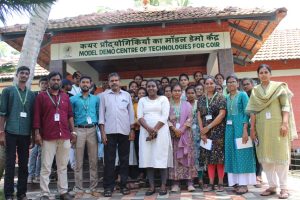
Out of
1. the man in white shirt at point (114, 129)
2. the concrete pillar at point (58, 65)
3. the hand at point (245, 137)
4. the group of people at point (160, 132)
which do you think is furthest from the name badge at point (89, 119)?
the concrete pillar at point (58, 65)

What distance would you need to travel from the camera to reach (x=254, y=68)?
48.8ft

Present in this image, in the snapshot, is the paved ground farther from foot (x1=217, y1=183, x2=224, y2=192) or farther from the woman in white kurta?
the woman in white kurta

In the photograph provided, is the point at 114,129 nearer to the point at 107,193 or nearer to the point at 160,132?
the point at 160,132

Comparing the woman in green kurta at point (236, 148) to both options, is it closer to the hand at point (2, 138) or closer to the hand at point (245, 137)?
the hand at point (245, 137)

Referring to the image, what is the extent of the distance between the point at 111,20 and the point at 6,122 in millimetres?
4017

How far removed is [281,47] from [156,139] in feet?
39.9

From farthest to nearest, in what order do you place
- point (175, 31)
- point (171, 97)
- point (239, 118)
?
point (175, 31) < point (171, 97) < point (239, 118)

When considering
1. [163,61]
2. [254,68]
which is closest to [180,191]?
[163,61]

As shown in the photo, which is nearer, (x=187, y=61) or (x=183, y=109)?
(x=183, y=109)

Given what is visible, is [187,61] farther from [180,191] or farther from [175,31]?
[180,191]

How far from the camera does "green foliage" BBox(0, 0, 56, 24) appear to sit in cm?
358

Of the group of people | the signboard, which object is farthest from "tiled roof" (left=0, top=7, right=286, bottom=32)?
the group of people

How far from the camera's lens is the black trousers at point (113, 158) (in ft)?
18.1

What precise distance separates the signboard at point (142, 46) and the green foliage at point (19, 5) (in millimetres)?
4441
